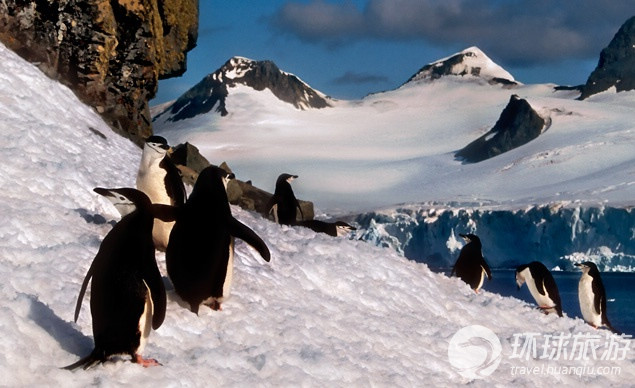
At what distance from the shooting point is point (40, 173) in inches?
312

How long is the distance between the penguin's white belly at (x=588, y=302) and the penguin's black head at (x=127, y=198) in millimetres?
10448

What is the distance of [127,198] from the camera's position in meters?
5.90

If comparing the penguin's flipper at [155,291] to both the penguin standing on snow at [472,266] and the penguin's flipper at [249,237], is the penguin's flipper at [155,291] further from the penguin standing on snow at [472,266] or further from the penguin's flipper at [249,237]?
the penguin standing on snow at [472,266]

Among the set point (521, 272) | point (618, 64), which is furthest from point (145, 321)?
point (618, 64)

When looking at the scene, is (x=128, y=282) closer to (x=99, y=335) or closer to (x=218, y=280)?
(x=99, y=335)

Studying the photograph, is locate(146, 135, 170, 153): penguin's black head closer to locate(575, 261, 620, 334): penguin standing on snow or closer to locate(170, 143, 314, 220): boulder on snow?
locate(170, 143, 314, 220): boulder on snow

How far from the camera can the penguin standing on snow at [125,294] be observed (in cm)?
A: 451

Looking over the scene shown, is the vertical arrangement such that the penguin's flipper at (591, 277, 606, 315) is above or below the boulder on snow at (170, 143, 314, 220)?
below

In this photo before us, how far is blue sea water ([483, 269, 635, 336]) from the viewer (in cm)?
5662

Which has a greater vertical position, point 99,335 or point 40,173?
point 40,173

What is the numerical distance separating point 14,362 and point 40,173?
4.03 m

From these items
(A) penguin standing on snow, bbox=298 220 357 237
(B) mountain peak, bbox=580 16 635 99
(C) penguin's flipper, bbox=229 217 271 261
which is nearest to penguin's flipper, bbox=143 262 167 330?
(C) penguin's flipper, bbox=229 217 271 261

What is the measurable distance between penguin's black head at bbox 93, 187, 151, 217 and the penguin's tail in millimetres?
1081

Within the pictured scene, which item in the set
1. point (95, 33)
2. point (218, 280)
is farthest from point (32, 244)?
point (95, 33)
